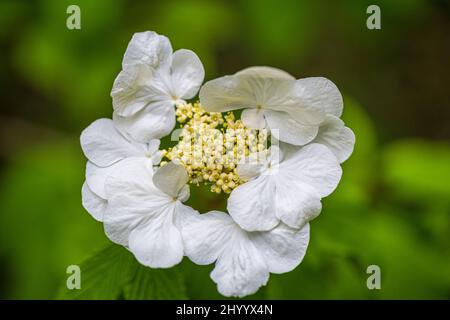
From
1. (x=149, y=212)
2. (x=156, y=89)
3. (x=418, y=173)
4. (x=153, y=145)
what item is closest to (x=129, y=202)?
(x=149, y=212)

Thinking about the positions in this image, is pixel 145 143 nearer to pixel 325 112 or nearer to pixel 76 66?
pixel 325 112

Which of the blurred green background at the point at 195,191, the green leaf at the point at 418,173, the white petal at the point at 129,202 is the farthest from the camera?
the green leaf at the point at 418,173

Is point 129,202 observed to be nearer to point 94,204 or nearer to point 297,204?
point 94,204

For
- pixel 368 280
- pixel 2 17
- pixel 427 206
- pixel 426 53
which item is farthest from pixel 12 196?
pixel 426 53

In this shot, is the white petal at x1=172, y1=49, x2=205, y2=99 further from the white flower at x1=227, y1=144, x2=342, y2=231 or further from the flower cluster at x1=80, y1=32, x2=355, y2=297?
the white flower at x1=227, y1=144, x2=342, y2=231

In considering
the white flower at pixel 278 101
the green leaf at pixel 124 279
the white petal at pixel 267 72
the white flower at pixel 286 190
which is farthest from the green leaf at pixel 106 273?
the white petal at pixel 267 72

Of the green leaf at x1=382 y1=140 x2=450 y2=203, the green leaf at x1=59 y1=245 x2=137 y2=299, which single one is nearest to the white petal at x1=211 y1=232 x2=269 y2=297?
the green leaf at x1=59 y1=245 x2=137 y2=299

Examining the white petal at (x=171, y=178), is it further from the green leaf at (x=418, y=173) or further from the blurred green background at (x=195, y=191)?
the green leaf at (x=418, y=173)
